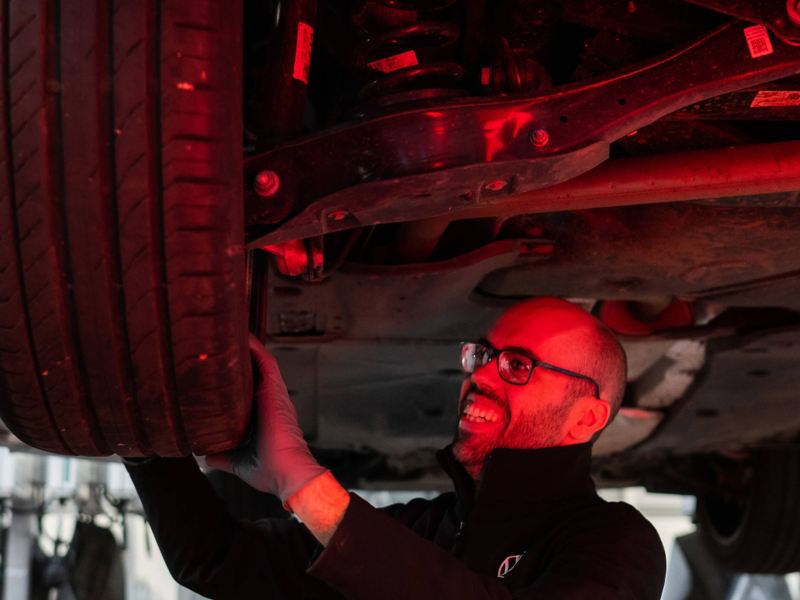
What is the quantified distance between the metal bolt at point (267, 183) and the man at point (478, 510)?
275 millimetres

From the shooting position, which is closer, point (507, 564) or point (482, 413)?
point (507, 564)

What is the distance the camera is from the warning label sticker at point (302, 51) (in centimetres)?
139

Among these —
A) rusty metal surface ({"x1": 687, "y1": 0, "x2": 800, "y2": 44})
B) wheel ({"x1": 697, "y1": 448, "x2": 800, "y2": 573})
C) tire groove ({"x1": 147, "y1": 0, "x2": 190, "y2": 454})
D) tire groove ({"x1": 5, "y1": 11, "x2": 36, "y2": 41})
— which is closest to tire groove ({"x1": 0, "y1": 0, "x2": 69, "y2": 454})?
tire groove ({"x1": 5, "y1": 11, "x2": 36, "y2": 41})

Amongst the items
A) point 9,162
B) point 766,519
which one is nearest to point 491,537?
point 9,162

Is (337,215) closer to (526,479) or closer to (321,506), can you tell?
(321,506)

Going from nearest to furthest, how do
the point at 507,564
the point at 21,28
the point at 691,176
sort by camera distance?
the point at 21,28 < the point at 691,176 < the point at 507,564

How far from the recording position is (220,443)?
57.5 inches

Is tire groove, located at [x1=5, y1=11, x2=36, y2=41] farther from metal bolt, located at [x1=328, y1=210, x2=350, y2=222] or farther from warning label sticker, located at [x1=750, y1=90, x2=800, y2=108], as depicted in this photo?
warning label sticker, located at [x1=750, y1=90, x2=800, y2=108]

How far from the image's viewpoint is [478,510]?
1.84 metres

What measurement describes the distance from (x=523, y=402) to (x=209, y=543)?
0.61m

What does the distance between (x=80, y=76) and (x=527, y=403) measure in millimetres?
1070

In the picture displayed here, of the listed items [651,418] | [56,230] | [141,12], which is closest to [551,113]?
[141,12]

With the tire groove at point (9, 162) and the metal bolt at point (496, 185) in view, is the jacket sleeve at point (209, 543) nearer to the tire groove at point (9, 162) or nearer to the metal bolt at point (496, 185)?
the tire groove at point (9, 162)

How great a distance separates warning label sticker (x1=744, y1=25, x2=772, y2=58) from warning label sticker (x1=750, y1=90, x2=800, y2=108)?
5.5 inches
